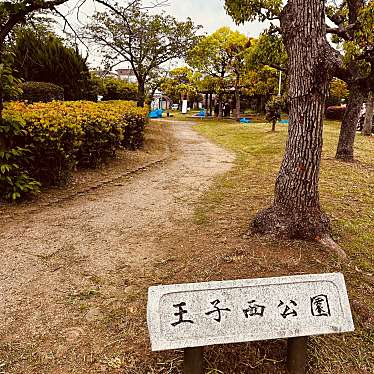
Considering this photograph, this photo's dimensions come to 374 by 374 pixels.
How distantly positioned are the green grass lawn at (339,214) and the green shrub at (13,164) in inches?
87.0

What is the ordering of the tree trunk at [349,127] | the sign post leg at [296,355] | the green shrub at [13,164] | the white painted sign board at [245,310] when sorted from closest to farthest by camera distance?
the white painted sign board at [245,310] < the sign post leg at [296,355] < the green shrub at [13,164] < the tree trunk at [349,127]

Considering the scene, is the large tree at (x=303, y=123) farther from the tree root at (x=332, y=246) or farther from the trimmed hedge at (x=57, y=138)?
the trimmed hedge at (x=57, y=138)

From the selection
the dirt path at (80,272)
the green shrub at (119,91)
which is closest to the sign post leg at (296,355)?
the dirt path at (80,272)

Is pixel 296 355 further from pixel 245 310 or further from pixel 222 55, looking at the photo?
pixel 222 55

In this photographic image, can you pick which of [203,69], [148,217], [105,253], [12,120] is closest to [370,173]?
[148,217]

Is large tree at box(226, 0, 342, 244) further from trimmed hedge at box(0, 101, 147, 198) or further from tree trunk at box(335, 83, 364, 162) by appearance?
tree trunk at box(335, 83, 364, 162)

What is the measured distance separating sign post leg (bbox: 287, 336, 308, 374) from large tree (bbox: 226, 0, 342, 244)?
1597mm

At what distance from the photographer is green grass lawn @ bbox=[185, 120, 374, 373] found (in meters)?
2.34

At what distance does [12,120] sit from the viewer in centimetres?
466

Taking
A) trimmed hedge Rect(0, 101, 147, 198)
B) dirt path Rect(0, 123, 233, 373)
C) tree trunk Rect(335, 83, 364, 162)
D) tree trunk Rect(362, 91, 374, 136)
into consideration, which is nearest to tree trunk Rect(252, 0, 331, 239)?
dirt path Rect(0, 123, 233, 373)

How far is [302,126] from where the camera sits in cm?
343

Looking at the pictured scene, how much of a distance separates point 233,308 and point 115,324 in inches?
39.5

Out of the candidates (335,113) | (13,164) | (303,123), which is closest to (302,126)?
(303,123)

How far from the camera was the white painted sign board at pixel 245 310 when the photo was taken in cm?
180
